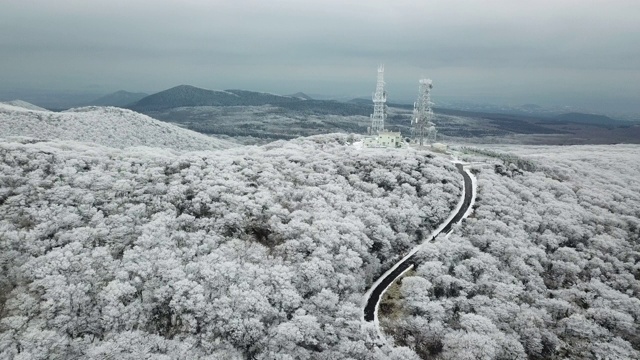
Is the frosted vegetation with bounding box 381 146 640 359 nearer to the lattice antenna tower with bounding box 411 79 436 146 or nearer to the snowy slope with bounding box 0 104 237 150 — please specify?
the lattice antenna tower with bounding box 411 79 436 146

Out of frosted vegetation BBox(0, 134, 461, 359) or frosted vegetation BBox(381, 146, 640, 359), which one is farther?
frosted vegetation BBox(381, 146, 640, 359)

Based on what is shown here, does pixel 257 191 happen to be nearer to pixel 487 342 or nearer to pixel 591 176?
pixel 487 342

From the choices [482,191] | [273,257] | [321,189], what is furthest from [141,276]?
[482,191]

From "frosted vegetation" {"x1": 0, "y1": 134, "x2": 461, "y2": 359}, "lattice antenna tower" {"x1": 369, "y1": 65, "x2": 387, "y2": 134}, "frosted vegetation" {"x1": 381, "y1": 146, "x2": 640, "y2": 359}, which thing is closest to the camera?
"frosted vegetation" {"x1": 0, "y1": 134, "x2": 461, "y2": 359}

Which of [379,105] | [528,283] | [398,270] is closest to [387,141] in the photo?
[379,105]

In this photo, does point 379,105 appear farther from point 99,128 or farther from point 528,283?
point 99,128

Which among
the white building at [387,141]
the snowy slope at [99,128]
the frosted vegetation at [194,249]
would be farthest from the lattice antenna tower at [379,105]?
the snowy slope at [99,128]

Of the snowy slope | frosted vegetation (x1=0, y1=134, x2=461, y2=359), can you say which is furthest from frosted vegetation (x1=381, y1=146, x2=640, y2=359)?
the snowy slope
